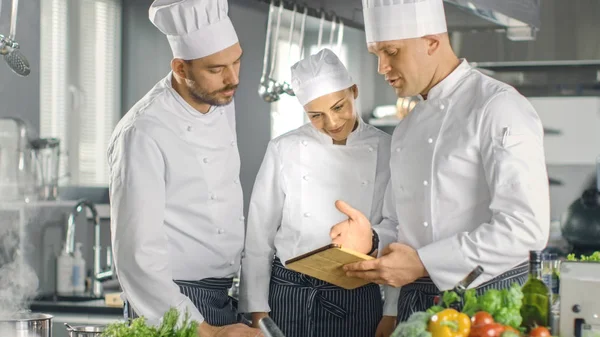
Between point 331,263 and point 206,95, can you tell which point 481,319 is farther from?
point 206,95

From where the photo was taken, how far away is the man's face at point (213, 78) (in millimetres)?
2734

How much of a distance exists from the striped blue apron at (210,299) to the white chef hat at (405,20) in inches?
34.6

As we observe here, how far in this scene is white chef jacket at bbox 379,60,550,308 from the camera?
2.29m

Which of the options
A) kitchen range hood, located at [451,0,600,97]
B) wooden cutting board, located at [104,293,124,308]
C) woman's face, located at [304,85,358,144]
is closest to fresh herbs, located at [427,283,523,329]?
woman's face, located at [304,85,358,144]

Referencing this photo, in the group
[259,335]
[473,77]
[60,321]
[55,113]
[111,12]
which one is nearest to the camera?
[259,335]

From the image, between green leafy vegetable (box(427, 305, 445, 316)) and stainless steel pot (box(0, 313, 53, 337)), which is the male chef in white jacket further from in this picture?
green leafy vegetable (box(427, 305, 445, 316))

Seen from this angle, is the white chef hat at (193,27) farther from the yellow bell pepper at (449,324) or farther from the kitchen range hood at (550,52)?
the kitchen range hood at (550,52)

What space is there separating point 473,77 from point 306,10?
6.83ft

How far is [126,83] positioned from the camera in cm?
589

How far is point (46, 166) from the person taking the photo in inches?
191

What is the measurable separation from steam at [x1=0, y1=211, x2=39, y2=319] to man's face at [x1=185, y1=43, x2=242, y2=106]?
1.84 metres

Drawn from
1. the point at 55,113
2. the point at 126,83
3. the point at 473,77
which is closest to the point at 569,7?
the point at 126,83

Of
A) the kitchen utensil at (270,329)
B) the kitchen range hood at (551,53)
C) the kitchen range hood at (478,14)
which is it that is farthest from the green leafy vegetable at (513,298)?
the kitchen range hood at (551,53)

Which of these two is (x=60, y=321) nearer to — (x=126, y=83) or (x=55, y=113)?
(x=55, y=113)
